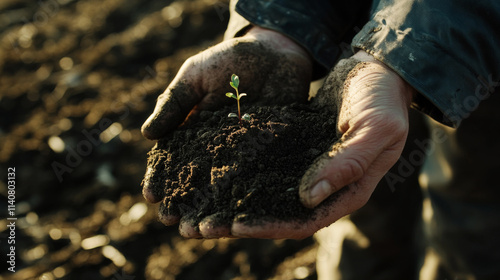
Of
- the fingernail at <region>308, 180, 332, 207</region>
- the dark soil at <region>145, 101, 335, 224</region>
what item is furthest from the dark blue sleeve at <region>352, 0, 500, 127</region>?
the fingernail at <region>308, 180, 332, 207</region>

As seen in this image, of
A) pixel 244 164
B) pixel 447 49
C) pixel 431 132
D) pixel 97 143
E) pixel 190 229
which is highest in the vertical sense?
pixel 447 49

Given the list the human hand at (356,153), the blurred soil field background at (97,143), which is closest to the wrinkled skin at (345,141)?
the human hand at (356,153)

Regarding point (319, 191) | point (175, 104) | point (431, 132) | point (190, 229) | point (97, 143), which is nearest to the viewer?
point (319, 191)

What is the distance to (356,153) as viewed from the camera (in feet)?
4.64

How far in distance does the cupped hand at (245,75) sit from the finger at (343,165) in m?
0.60

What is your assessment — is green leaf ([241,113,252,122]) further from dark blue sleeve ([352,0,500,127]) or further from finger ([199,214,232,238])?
dark blue sleeve ([352,0,500,127])

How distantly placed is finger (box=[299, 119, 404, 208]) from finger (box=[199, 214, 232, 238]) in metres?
0.31

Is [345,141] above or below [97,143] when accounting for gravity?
above

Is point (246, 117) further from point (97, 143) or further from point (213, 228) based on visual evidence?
point (97, 143)

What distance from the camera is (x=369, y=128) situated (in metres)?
1.43

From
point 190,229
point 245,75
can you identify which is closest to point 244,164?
point 190,229

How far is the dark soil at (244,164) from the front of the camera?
1492mm

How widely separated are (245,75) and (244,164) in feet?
1.84

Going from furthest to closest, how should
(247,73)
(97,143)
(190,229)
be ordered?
(97,143) → (247,73) → (190,229)
